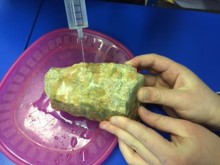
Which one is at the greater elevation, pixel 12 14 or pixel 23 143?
pixel 12 14

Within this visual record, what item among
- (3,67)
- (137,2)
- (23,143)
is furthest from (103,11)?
(23,143)


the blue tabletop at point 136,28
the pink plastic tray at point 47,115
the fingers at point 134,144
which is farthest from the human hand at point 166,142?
the blue tabletop at point 136,28

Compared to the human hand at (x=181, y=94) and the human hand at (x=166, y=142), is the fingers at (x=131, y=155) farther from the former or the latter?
the human hand at (x=181, y=94)

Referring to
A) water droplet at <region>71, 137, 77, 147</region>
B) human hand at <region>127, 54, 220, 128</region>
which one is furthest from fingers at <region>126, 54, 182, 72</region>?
water droplet at <region>71, 137, 77, 147</region>

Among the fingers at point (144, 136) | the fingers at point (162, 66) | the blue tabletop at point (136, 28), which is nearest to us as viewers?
the fingers at point (144, 136)

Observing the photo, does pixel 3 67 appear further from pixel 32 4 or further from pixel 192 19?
pixel 192 19

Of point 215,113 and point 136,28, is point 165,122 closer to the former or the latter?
point 215,113

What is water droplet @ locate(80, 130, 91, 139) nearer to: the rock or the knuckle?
the rock

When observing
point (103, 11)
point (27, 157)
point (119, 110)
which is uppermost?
point (103, 11)
